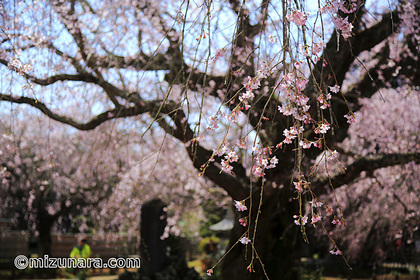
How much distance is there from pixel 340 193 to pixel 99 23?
7.68 metres

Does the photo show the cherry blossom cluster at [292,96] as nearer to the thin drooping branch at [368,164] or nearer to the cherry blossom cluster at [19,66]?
the cherry blossom cluster at [19,66]

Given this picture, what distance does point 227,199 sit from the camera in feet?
32.3

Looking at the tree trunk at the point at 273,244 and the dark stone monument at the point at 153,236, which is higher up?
the dark stone monument at the point at 153,236

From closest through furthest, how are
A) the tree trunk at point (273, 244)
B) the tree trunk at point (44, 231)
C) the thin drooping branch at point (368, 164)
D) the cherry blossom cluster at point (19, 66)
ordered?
the cherry blossom cluster at point (19, 66) < the thin drooping branch at point (368, 164) < the tree trunk at point (273, 244) < the tree trunk at point (44, 231)

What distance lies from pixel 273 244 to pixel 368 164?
6.17 feet

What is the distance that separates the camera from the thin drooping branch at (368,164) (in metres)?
6.37

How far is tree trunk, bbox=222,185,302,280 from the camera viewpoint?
6594mm

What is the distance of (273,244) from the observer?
278 inches

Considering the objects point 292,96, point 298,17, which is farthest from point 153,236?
point 298,17

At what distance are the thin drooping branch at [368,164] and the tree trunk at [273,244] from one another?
536 millimetres

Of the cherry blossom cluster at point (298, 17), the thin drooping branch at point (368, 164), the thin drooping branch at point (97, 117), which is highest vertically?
the thin drooping branch at point (97, 117)

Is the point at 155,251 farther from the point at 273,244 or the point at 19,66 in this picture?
the point at 19,66

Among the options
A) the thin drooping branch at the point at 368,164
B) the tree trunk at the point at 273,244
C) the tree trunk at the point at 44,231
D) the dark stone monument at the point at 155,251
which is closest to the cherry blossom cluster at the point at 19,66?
the tree trunk at the point at 273,244

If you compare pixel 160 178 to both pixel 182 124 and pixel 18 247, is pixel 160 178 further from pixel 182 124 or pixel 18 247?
pixel 18 247
